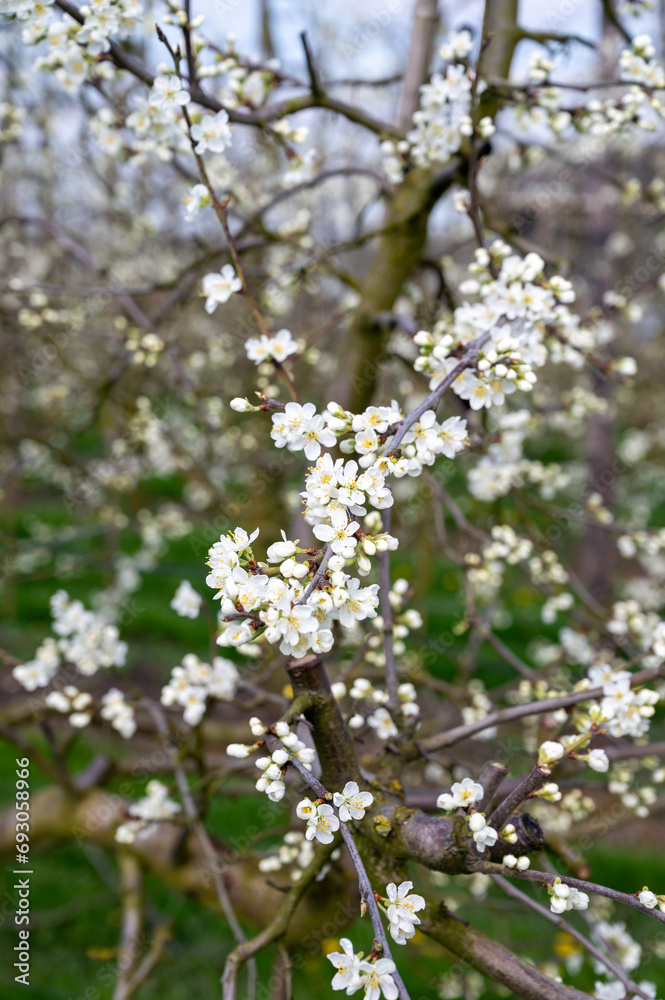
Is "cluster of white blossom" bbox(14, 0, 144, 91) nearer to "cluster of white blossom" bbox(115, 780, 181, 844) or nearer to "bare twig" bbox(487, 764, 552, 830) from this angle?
"bare twig" bbox(487, 764, 552, 830)

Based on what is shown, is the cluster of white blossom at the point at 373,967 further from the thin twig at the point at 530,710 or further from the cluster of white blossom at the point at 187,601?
the cluster of white blossom at the point at 187,601

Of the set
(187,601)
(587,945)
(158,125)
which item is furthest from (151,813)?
(158,125)

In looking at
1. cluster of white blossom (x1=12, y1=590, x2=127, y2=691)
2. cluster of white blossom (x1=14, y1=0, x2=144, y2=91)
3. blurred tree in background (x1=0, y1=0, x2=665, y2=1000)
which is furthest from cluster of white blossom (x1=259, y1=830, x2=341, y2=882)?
cluster of white blossom (x1=14, y1=0, x2=144, y2=91)

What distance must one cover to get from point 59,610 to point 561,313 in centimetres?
203

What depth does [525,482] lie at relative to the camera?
9.89ft

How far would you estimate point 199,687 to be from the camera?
213 cm

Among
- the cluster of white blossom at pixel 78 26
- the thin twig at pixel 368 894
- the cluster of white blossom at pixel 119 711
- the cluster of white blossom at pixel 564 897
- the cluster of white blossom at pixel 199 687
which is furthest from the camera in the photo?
the cluster of white blossom at pixel 119 711

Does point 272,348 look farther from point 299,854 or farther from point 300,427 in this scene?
point 299,854

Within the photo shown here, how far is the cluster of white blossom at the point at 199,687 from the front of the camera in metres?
2.07

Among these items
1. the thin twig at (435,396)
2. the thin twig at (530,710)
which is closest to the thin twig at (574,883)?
the thin twig at (530,710)

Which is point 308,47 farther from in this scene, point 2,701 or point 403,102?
point 2,701

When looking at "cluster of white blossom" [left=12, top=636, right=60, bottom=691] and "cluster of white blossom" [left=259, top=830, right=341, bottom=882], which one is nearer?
"cluster of white blossom" [left=259, top=830, right=341, bottom=882]

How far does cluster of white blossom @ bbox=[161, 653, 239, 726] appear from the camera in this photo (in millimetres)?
2074

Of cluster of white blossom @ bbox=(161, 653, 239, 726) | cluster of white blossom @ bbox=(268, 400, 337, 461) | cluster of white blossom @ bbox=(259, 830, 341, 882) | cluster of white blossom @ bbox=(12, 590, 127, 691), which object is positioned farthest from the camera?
cluster of white blossom @ bbox=(12, 590, 127, 691)
